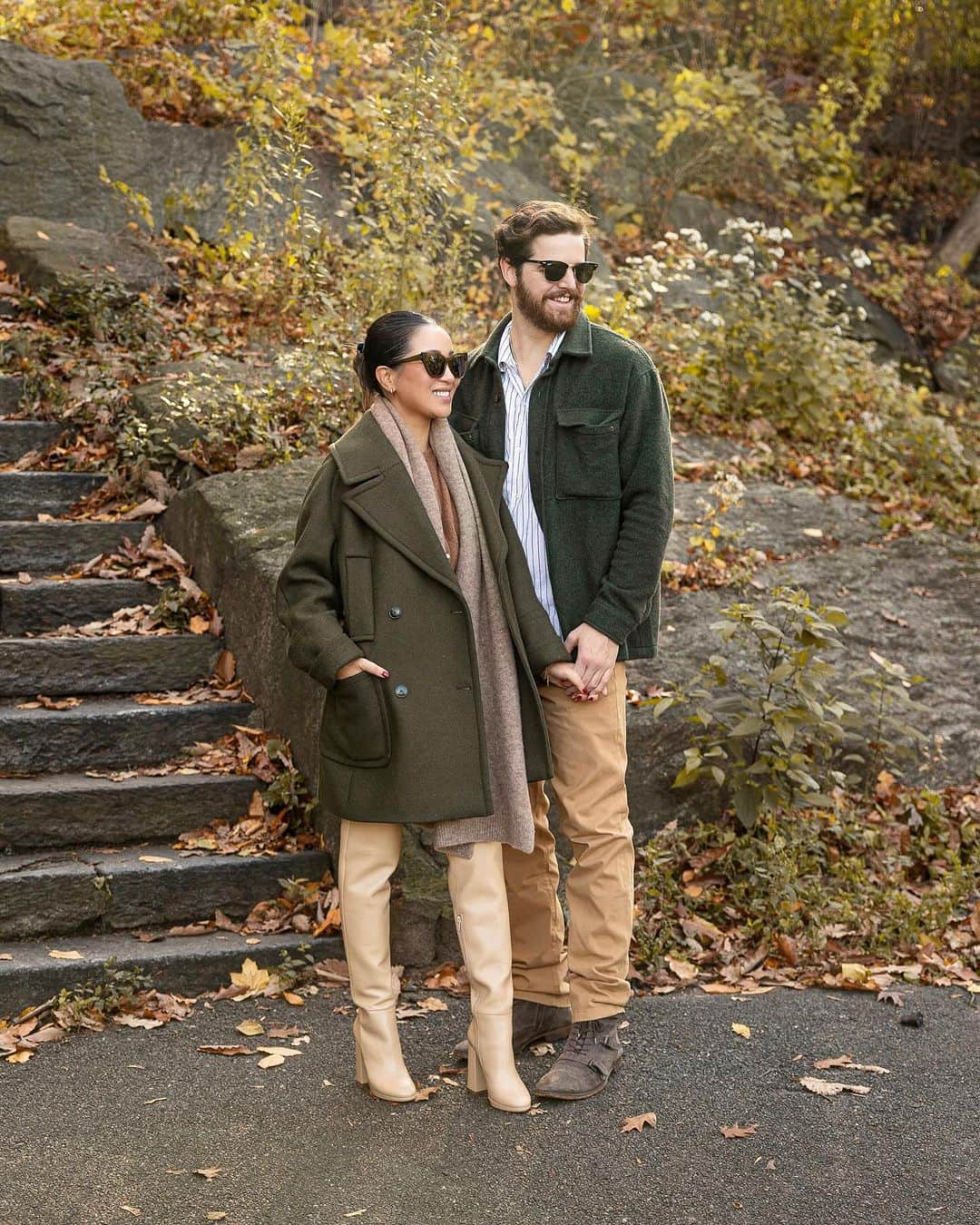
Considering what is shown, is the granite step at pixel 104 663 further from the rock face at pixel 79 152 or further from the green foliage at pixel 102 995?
the rock face at pixel 79 152

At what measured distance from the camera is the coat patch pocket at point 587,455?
12.9ft

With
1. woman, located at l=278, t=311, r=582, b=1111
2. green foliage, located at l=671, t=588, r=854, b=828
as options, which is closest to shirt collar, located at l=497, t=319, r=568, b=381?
woman, located at l=278, t=311, r=582, b=1111

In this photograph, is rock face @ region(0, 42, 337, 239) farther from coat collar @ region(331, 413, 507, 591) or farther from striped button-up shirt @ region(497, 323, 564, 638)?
coat collar @ region(331, 413, 507, 591)

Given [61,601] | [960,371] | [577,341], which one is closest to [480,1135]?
[577,341]

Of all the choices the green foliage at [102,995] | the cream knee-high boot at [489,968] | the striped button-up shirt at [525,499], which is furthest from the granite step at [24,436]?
the cream knee-high boot at [489,968]

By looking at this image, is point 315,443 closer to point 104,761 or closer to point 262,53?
point 104,761

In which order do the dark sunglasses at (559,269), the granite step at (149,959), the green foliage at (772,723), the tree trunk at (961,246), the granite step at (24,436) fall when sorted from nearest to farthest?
the dark sunglasses at (559,269) < the granite step at (149,959) < the green foliage at (772,723) < the granite step at (24,436) < the tree trunk at (961,246)

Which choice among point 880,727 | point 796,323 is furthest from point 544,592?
point 796,323

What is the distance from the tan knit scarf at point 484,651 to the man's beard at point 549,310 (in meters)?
0.44

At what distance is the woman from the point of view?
143 inches

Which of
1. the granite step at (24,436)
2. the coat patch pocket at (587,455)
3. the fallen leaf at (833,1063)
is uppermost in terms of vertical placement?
the coat patch pocket at (587,455)

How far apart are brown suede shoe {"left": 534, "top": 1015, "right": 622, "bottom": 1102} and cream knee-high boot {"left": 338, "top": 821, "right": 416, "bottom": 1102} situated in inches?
15.8

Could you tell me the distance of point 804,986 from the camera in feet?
15.7

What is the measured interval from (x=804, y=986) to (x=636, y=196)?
10185 mm
